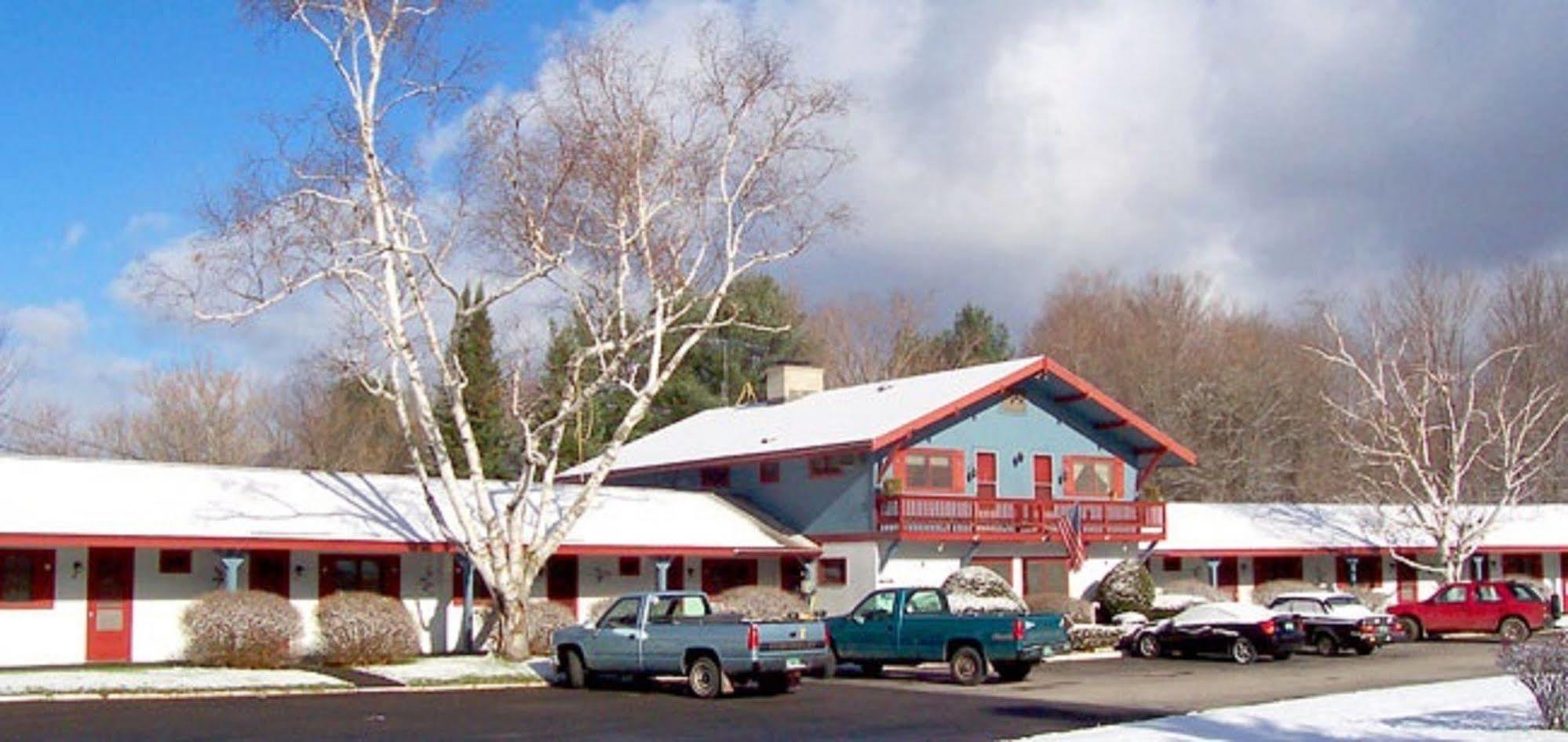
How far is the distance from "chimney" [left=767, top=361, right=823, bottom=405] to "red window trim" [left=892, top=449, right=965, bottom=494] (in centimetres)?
875

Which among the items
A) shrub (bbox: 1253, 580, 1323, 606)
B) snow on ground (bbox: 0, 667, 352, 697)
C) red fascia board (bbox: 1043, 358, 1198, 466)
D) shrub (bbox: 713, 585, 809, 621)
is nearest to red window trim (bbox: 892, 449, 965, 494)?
red fascia board (bbox: 1043, 358, 1198, 466)

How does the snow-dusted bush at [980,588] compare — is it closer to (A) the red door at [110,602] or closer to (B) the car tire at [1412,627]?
(B) the car tire at [1412,627]

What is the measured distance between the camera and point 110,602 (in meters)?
31.0

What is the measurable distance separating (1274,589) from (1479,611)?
6.91 meters

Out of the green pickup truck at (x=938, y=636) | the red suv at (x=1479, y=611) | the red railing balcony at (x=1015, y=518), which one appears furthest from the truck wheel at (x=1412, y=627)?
the green pickup truck at (x=938, y=636)

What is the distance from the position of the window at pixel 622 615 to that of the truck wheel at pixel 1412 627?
23551 millimetres

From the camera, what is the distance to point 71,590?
101 ft

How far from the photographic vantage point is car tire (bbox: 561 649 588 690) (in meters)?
27.0

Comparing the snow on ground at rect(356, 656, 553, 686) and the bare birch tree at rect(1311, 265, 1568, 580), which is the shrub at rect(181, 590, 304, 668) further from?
the bare birch tree at rect(1311, 265, 1568, 580)

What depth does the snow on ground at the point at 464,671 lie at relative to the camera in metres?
27.8

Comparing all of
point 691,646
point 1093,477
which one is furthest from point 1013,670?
point 1093,477

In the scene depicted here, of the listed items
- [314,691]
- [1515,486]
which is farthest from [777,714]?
[1515,486]

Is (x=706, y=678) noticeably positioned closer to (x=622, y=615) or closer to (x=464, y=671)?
(x=622, y=615)

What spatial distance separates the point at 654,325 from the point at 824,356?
140 ft
